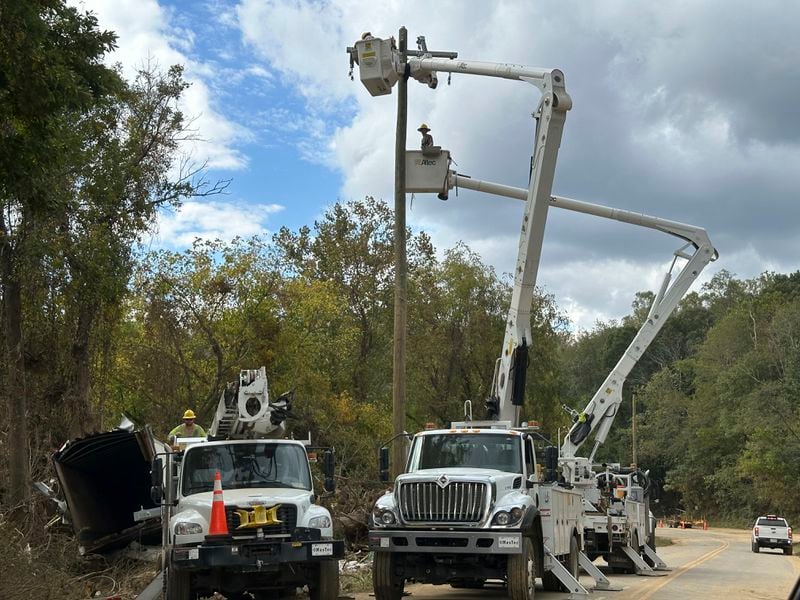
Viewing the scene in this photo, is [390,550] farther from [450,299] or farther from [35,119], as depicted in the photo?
[450,299]

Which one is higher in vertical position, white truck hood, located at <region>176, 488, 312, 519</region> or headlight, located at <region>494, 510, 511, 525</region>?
white truck hood, located at <region>176, 488, 312, 519</region>

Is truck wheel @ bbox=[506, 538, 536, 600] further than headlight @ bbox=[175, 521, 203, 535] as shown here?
Yes

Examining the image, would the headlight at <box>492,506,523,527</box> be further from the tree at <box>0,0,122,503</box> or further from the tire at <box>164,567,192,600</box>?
the tree at <box>0,0,122,503</box>

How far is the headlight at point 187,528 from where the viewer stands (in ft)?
43.0

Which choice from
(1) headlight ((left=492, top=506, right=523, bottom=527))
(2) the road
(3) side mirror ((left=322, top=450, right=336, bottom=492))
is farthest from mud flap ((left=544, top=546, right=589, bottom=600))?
(3) side mirror ((left=322, top=450, right=336, bottom=492))

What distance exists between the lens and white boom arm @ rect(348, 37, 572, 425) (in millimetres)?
19328

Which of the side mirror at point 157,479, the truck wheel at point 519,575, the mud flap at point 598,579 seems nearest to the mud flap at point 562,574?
the truck wheel at point 519,575

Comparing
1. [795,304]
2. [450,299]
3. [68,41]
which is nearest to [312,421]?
[450,299]

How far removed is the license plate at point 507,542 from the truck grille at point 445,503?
18.9 inches

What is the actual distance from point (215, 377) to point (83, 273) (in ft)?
35.3

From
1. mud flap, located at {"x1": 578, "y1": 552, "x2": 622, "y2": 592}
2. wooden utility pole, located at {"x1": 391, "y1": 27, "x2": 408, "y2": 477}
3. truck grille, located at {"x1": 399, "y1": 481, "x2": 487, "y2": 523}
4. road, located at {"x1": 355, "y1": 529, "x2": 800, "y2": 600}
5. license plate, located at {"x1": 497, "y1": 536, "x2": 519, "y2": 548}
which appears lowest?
road, located at {"x1": 355, "y1": 529, "x2": 800, "y2": 600}

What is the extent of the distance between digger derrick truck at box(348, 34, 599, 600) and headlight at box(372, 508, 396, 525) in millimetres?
15

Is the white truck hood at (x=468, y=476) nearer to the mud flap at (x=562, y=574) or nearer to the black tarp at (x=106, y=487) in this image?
the mud flap at (x=562, y=574)

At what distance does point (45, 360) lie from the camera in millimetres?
22266
